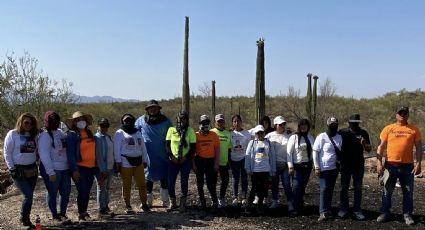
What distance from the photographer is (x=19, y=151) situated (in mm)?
7172

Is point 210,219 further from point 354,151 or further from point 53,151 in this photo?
point 53,151

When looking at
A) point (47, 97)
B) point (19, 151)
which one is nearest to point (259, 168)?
point (19, 151)

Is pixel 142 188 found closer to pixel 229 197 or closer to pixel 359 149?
pixel 229 197

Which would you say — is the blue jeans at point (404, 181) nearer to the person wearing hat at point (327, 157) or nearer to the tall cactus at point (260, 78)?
the person wearing hat at point (327, 157)

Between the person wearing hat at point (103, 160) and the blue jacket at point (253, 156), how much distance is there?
96.0 inches

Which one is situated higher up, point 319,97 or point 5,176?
point 319,97

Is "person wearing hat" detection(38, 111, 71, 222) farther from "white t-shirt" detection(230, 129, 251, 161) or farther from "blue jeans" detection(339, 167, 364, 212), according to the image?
"blue jeans" detection(339, 167, 364, 212)

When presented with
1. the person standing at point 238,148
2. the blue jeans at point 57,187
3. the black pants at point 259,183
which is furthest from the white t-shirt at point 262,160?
the blue jeans at point 57,187

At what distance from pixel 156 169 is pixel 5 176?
24.6 feet

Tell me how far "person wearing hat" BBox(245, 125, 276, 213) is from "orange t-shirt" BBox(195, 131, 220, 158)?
2.00ft

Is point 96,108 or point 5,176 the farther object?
point 96,108

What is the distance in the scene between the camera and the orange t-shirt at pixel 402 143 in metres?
7.75

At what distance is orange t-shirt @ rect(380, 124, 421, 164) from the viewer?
775 cm

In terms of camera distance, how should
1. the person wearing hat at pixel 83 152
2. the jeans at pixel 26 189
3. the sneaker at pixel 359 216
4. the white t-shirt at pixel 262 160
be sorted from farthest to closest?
1. the white t-shirt at pixel 262 160
2. the sneaker at pixel 359 216
3. the person wearing hat at pixel 83 152
4. the jeans at pixel 26 189
